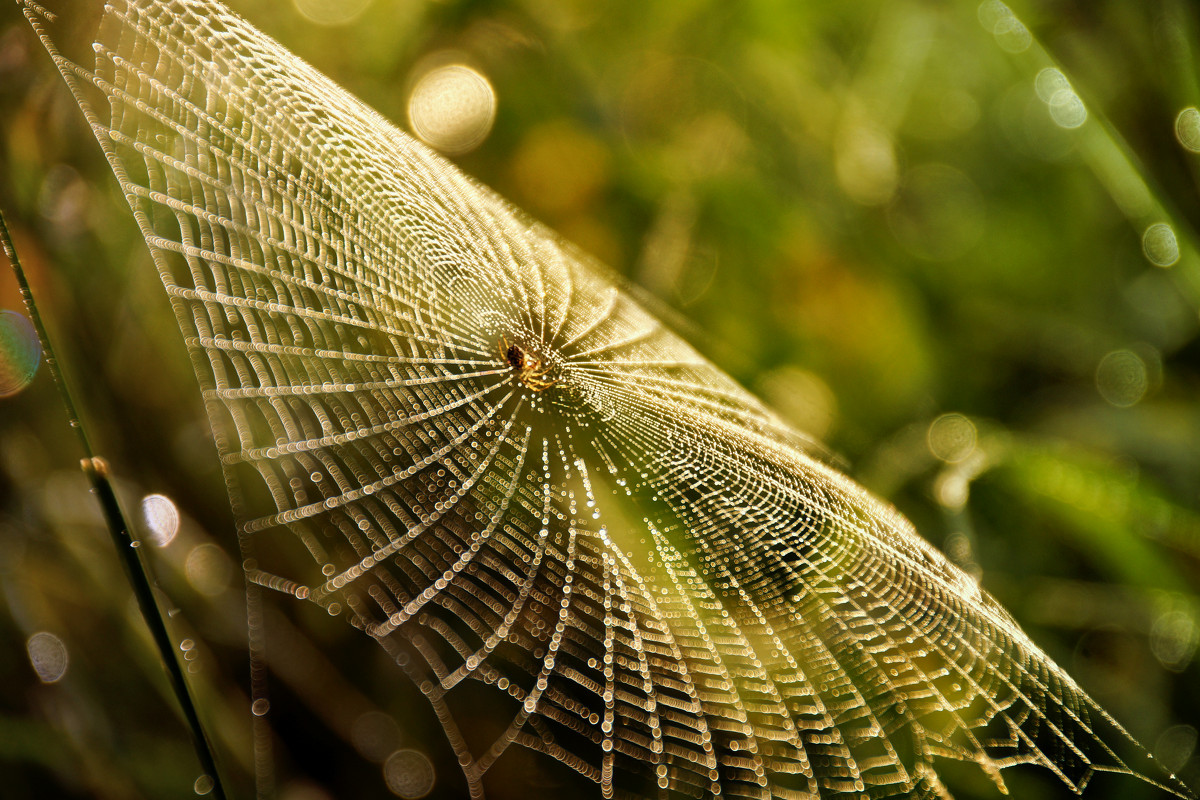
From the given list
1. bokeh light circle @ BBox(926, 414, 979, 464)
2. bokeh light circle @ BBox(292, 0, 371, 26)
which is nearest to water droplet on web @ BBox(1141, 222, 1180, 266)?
bokeh light circle @ BBox(926, 414, 979, 464)

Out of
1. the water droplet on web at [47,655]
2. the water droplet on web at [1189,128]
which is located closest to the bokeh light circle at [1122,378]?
the water droplet on web at [1189,128]

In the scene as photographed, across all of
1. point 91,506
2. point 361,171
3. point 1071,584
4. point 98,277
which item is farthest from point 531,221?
point 1071,584

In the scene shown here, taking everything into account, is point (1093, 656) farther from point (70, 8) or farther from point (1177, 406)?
point (70, 8)

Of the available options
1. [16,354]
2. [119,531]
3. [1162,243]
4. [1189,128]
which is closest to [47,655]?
[16,354]

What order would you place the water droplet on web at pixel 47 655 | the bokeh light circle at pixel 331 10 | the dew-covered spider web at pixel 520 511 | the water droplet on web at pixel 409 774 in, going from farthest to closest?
the bokeh light circle at pixel 331 10 → the water droplet on web at pixel 409 774 → the water droplet on web at pixel 47 655 → the dew-covered spider web at pixel 520 511

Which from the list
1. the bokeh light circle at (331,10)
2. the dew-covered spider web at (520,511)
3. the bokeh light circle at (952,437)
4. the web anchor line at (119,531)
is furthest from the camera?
the bokeh light circle at (331,10)

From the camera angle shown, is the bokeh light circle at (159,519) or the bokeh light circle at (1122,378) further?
the bokeh light circle at (1122,378)

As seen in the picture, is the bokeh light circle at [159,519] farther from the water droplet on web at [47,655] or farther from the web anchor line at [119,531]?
the web anchor line at [119,531]
